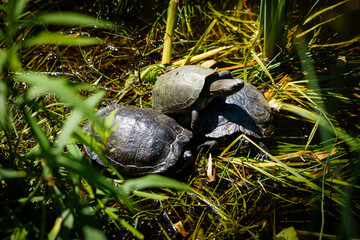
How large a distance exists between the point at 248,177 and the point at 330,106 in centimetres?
127

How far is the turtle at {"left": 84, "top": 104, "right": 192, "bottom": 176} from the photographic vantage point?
204 cm

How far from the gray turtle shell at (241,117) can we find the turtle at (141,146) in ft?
1.29

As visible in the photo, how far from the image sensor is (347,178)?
1.87 metres

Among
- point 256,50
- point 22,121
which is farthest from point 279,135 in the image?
point 22,121

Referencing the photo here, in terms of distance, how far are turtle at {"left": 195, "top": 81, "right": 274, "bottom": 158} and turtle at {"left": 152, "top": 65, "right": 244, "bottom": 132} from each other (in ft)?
0.49

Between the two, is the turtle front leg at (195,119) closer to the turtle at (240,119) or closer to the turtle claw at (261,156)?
the turtle at (240,119)

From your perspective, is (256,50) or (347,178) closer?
(347,178)

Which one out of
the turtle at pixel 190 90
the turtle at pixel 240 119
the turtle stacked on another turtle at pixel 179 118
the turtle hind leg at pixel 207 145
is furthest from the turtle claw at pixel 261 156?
the turtle at pixel 190 90

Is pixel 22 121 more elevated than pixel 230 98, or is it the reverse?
pixel 22 121

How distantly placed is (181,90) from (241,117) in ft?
2.14

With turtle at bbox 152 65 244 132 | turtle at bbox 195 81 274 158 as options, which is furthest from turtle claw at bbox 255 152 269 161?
turtle at bbox 152 65 244 132

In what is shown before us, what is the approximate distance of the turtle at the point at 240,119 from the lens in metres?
2.26

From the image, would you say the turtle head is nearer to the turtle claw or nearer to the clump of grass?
the clump of grass

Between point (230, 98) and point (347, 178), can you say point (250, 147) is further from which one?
point (347, 178)
